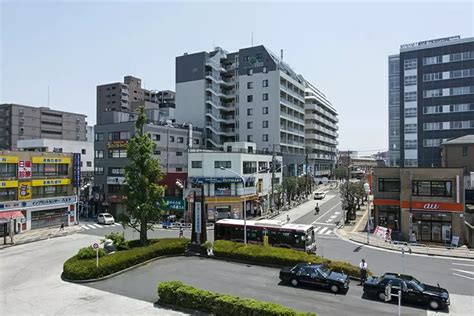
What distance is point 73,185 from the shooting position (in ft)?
183

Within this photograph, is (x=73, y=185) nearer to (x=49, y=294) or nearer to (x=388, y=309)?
(x=49, y=294)

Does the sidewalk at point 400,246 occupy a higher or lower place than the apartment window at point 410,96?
lower

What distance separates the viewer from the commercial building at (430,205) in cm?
3884

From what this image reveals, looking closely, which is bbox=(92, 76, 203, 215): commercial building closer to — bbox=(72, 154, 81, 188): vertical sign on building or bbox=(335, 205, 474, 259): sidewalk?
bbox=(72, 154, 81, 188): vertical sign on building

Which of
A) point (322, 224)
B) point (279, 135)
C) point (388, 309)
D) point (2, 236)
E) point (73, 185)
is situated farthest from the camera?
point (279, 135)

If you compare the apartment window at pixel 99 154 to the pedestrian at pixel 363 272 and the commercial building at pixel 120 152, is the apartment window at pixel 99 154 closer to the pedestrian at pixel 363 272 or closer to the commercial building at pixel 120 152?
the commercial building at pixel 120 152

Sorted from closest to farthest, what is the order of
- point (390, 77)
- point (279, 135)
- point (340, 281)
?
point (340, 281) < point (279, 135) < point (390, 77)

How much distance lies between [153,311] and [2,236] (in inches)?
1423

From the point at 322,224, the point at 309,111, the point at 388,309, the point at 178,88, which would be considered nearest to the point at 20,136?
the point at 178,88

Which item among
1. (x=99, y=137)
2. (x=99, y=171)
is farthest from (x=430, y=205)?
(x=99, y=137)

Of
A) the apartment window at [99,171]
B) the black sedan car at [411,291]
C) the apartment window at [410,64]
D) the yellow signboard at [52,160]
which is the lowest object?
the black sedan car at [411,291]

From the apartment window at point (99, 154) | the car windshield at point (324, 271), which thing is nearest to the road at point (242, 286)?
the car windshield at point (324, 271)

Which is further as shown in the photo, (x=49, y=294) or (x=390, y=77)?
(x=390, y=77)

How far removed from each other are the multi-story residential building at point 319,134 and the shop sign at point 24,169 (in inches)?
2469
